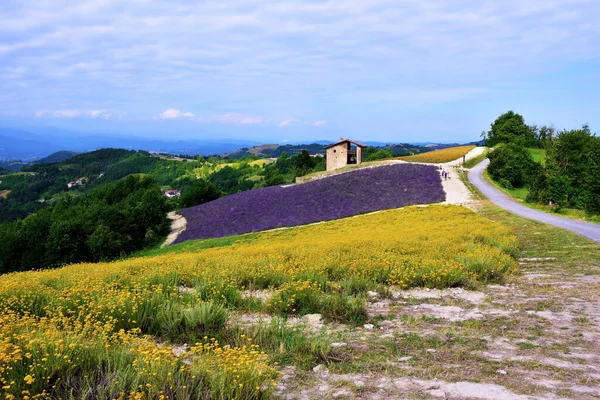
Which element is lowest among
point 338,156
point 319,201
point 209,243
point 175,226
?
point 175,226

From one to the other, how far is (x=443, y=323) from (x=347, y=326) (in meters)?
1.80

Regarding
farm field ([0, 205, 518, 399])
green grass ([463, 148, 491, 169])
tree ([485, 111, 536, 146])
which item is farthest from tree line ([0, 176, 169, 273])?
tree ([485, 111, 536, 146])

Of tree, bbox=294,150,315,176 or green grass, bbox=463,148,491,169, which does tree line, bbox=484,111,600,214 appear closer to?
green grass, bbox=463,148,491,169

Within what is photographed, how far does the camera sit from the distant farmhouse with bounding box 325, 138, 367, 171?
214 ft

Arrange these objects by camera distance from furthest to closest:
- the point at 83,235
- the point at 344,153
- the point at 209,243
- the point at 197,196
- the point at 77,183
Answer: the point at 77,183 < the point at 197,196 < the point at 344,153 < the point at 83,235 < the point at 209,243

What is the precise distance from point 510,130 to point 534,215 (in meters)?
58.4

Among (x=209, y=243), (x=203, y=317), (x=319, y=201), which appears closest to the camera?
(x=203, y=317)

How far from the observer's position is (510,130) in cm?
7588

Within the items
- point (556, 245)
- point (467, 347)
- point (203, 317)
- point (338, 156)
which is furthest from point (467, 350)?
point (338, 156)

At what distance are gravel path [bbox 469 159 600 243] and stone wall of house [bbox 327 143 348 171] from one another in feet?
76.4

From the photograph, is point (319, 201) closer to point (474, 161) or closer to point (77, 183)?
point (474, 161)

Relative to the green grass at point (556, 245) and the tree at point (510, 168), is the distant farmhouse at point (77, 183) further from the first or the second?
the green grass at point (556, 245)

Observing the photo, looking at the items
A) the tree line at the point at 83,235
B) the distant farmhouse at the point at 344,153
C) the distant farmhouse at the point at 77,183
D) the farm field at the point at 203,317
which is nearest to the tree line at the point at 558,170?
the distant farmhouse at the point at 344,153

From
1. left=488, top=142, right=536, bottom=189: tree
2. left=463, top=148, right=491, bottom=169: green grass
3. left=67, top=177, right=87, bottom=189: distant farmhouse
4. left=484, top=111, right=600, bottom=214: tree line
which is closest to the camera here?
left=484, top=111, right=600, bottom=214: tree line
